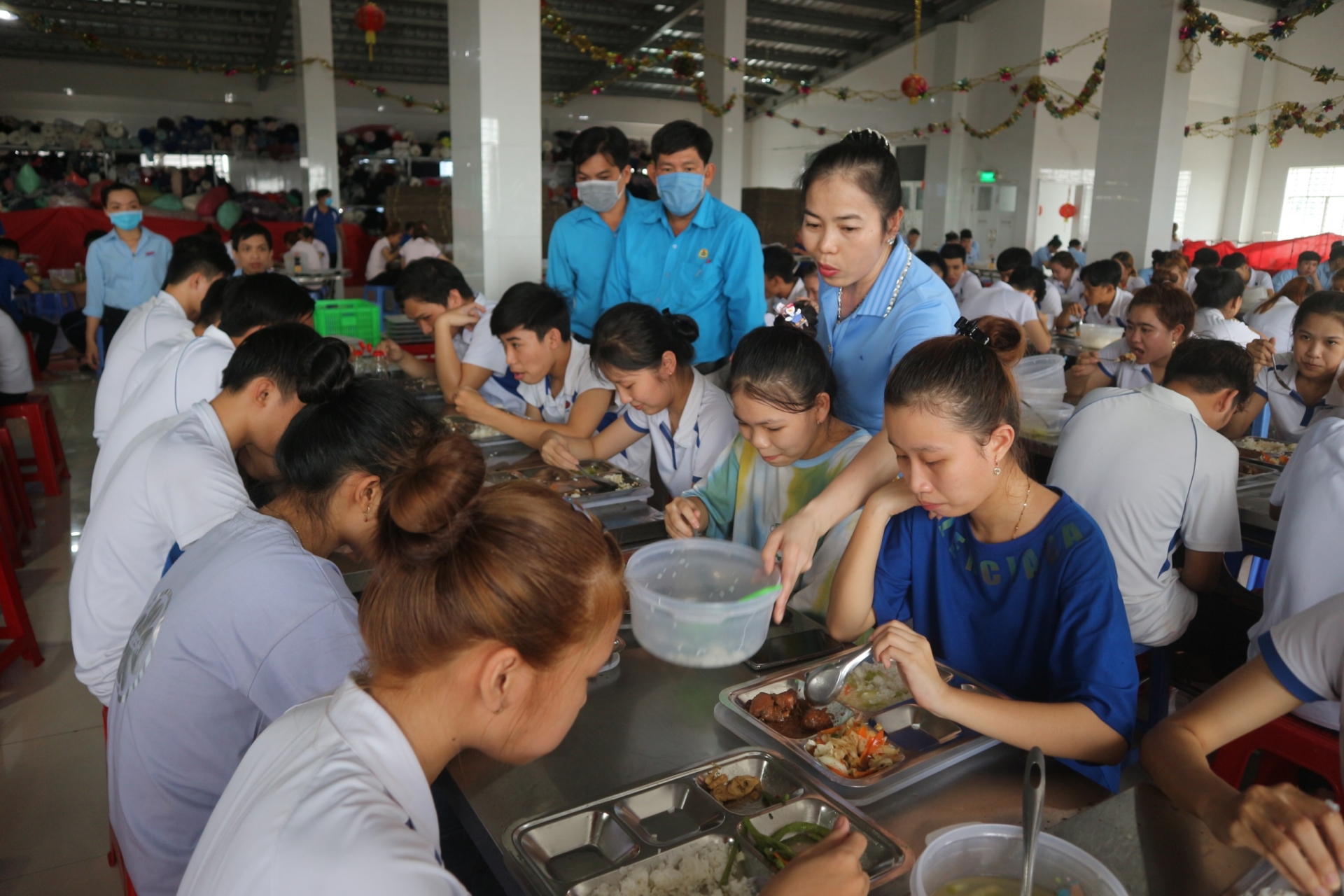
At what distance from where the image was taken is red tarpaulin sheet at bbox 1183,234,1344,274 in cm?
Result: 1308

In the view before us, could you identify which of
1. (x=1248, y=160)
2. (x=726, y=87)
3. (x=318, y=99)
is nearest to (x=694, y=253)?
(x=726, y=87)

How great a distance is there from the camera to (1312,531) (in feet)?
6.34

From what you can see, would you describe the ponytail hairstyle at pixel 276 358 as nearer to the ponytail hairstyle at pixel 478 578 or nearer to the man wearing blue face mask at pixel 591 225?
the ponytail hairstyle at pixel 478 578

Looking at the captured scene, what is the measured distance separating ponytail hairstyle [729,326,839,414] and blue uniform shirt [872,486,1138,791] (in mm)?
425

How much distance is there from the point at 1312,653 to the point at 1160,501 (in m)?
→ 1.16

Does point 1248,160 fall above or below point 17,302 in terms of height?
above

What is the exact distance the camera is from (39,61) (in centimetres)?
1405

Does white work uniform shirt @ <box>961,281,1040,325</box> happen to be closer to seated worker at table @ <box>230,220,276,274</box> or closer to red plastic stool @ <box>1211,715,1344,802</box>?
red plastic stool @ <box>1211,715,1344,802</box>

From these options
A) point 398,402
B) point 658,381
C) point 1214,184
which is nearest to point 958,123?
point 1214,184

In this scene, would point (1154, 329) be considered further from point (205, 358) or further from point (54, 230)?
point (54, 230)

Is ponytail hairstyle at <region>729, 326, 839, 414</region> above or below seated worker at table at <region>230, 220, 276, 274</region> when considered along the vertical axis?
below

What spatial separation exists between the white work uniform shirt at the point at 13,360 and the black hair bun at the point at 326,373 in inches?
158

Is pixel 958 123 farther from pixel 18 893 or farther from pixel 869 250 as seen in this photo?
pixel 18 893

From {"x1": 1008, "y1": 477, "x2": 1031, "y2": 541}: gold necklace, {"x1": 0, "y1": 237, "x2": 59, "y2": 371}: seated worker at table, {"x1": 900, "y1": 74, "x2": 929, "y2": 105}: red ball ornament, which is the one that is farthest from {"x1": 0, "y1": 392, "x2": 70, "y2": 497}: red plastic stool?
{"x1": 900, "y1": 74, "x2": 929, "y2": 105}: red ball ornament
